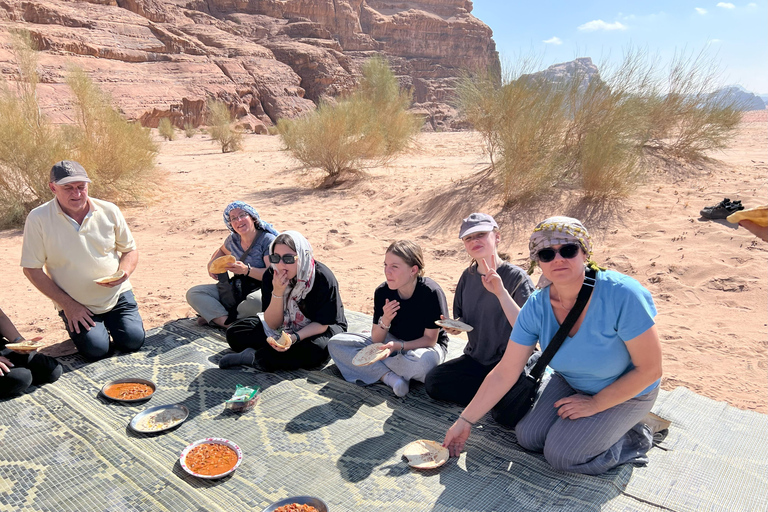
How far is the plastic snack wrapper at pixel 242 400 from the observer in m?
3.14

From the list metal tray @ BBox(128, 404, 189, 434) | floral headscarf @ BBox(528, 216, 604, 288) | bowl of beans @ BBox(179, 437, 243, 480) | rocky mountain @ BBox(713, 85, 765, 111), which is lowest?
metal tray @ BBox(128, 404, 189, 434)

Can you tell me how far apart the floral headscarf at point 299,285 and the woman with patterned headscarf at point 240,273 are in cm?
59

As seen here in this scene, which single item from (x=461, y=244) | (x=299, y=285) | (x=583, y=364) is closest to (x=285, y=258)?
(x=299, y=285)

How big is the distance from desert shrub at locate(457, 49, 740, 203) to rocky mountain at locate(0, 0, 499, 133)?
16989 millimetres

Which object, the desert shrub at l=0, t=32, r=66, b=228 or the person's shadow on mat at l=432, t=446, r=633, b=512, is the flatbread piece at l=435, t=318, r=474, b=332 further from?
the desert shrub at l=0, t=32, r=66, b=228

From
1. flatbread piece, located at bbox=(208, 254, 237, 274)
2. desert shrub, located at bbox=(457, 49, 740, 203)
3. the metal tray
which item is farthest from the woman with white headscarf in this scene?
desert shrub, located at bbox=(457, 49, 740, 203)

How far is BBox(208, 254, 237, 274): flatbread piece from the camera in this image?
4.11 metres

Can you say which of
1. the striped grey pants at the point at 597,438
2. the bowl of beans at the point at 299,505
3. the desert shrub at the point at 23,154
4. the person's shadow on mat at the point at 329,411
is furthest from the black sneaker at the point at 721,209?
the desert shrub at the point at 23,154

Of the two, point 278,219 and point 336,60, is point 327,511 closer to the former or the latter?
point 278,219

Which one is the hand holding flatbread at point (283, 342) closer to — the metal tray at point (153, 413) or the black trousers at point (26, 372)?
the metal tray at point (153, 413)

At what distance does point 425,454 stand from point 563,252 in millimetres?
1239

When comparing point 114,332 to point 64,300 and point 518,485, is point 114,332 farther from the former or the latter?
point 518,485

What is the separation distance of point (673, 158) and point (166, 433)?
1131 centimetres

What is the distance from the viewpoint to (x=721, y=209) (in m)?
7.06
